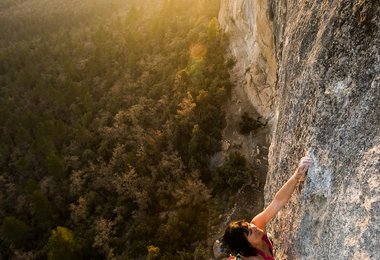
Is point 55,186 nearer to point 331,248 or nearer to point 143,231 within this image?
point 143,231

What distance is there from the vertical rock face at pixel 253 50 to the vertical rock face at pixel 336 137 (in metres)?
19.3

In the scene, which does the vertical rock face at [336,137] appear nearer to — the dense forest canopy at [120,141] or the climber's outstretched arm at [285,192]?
the climber's outstretched arm at [285,192]

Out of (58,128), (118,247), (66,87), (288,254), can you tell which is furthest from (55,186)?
(288,254)

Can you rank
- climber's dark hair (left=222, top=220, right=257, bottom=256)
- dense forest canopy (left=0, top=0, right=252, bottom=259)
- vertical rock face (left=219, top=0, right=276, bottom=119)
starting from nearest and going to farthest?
1. climber's dark hair (left=222, top=220, right=257, bottom=256)
2. vertical rock face (left=219, top=0, right=276, bottom=119)
3. dense forest canopy (left=0, top=0, right=252, bottom=259)

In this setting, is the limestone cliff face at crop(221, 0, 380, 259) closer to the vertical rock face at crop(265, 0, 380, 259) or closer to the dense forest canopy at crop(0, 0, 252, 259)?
the vertical rock face at crop(265, 0, 380, 259)

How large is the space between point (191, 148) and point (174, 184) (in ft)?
12.3

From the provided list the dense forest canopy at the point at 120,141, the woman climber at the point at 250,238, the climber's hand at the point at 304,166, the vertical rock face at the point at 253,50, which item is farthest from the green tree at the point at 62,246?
A: the climber's hand at the point at 304,166

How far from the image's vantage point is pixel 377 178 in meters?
4.91

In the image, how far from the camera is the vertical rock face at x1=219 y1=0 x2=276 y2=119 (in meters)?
29.4

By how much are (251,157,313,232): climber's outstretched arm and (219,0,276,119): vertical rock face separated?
20.5m

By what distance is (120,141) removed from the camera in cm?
5016

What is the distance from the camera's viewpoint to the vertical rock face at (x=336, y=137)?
518 cm

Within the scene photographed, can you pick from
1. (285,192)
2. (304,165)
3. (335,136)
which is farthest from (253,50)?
(335,136)

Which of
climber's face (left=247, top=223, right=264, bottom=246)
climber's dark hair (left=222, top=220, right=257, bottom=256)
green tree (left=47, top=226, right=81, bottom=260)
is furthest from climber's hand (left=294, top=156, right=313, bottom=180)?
green tree (left=47, top=226, right=81, bottom=260)
